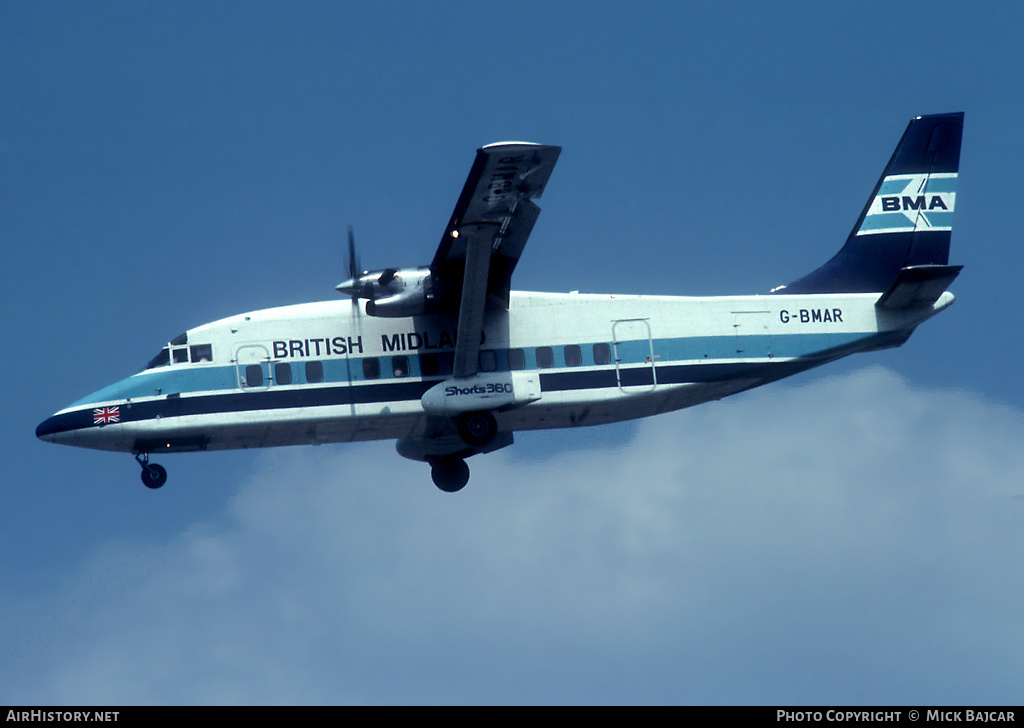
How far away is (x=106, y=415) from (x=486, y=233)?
24.5ft

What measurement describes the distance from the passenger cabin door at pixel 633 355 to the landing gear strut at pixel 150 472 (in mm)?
8454

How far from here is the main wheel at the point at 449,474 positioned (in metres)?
26.3

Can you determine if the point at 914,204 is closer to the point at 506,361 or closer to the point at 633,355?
the point at 633,355

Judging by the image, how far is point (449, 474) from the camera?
86.4ft

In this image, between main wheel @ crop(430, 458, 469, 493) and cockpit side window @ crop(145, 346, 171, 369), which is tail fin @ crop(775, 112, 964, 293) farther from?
cockpit side window @ crop(145, 346, 171, 369)

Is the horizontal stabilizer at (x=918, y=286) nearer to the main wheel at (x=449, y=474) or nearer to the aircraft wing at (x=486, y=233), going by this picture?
the aircraft wing at (x=486, y=233)

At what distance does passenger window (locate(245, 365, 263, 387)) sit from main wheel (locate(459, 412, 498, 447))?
3.64m

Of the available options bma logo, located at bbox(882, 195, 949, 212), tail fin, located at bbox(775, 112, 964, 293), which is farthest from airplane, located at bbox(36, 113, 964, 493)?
bma logo, located at bbox(882, 195, 949, 212)

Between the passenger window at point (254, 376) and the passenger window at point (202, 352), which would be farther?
the passenger window at point (202, 352)

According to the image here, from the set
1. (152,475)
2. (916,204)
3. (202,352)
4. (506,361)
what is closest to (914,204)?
(916,204)

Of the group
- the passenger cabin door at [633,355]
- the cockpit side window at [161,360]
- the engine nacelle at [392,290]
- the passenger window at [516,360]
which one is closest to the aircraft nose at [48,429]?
the cockpit side window at [161,360]

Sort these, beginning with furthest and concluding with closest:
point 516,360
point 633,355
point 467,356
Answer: point 633,355 → point 516,360 → point 467,356
